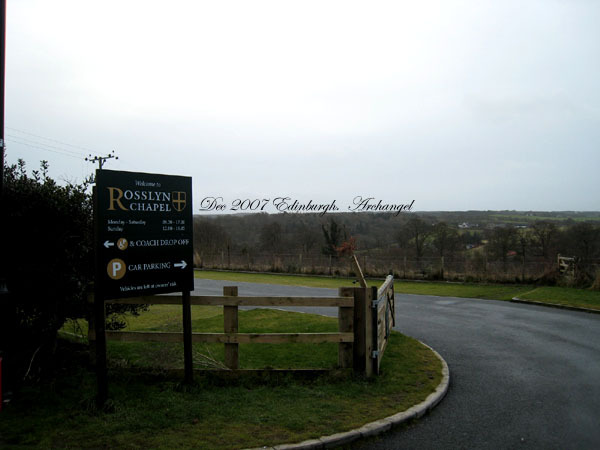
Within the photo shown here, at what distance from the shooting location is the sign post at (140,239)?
5.62m

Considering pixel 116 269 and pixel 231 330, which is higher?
pixel 116 269

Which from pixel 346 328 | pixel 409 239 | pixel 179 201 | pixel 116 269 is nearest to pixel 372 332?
pixel 346 328

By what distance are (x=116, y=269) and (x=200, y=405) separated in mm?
1938

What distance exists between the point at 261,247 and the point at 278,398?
30601mm

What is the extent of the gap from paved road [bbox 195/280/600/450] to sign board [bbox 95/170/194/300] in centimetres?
333

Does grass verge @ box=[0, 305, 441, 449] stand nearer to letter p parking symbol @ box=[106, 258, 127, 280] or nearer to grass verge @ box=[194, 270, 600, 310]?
letter p parking symbol @ box=[106, 258, 127, 280]

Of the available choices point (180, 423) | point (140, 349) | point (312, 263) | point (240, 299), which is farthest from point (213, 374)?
point (312, 263)

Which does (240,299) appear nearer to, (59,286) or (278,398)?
(278,398)

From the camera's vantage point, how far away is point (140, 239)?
605 centimetres

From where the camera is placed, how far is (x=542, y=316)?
531 inches

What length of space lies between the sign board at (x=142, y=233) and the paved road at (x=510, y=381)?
3329 millimetres

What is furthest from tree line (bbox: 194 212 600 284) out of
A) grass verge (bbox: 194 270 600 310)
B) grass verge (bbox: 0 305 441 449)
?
grass verge (bbox: 0 305 441 449)

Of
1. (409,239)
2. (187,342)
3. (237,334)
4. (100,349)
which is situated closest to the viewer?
(100,349)

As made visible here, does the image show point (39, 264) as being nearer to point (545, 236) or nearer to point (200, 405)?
point (200, 405)
